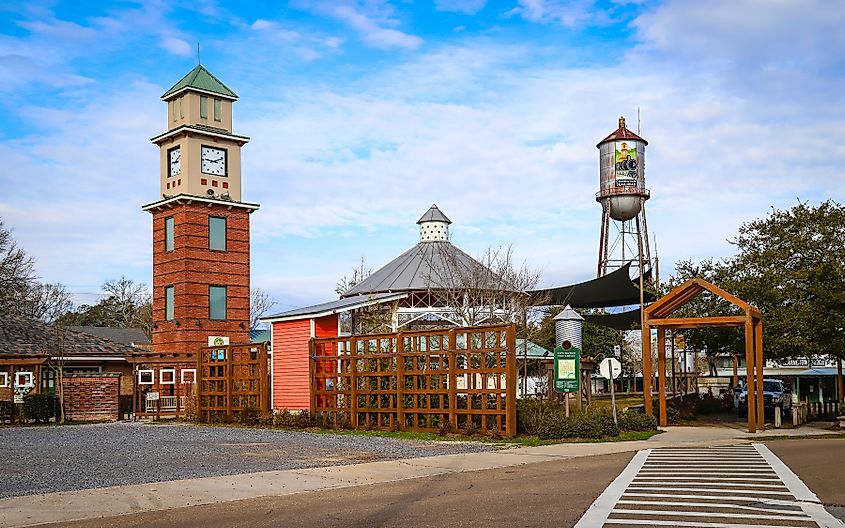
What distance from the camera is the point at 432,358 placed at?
22844mm

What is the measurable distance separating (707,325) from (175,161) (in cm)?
3117

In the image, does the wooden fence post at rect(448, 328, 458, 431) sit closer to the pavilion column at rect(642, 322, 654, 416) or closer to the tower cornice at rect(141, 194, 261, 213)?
the pavilion column at rect(642, 322, 654, 416)

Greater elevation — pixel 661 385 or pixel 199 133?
pixel 199 133

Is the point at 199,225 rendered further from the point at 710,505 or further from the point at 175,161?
the point at 710,505

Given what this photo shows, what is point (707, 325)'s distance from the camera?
23547 millimetres

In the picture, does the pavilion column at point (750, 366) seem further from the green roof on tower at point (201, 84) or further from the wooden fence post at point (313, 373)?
the green roof on tower at point (201, 84)

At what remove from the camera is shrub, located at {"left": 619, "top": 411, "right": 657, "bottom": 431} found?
73.1 ft

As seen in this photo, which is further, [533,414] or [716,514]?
[533,414]

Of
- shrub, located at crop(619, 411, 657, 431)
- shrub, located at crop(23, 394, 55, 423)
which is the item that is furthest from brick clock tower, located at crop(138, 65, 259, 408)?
shrub, located at crop(619, 411, 657, 431)

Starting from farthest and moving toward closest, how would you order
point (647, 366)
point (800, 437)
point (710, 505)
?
point (647, 366)
point (800, 437)
point (710, 505)

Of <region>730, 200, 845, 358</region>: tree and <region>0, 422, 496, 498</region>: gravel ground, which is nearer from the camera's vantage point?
<region>0, 422, 496, 498</region>: gravel ground

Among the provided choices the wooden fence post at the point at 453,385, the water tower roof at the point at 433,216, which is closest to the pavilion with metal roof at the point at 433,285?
the water tower roof at the point at 433,216

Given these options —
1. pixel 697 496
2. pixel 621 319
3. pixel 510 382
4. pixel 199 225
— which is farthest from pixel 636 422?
pixel 199 225

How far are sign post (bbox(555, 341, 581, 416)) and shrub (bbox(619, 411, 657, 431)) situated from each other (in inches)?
73.4
